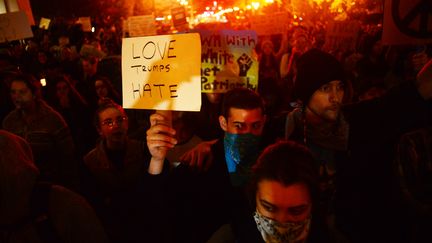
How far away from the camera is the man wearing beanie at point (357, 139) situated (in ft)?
8.06

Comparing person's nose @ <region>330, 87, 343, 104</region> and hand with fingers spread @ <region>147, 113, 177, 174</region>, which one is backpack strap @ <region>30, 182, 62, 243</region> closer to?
hand with fingers spread @ <region>147, 113, 177, 174</region>

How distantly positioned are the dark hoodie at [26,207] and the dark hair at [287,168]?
103cm

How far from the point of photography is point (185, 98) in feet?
7.59

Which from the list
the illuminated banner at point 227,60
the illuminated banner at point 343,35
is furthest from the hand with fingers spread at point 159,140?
the illuminated banner at point 343,35

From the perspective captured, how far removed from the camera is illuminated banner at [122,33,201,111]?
2.31m

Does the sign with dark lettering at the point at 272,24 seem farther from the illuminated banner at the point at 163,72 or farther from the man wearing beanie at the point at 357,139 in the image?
the illuminated banner at the point at 163,72

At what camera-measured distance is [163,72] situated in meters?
2.39

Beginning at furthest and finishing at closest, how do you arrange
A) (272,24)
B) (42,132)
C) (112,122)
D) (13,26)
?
1. (272,24)
2. (13,26)
3. (42,132)
4. (112,122)

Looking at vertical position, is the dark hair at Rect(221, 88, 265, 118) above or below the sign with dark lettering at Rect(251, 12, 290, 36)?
below

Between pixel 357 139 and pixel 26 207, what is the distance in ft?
7.33

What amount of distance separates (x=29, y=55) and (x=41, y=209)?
776 centimetres

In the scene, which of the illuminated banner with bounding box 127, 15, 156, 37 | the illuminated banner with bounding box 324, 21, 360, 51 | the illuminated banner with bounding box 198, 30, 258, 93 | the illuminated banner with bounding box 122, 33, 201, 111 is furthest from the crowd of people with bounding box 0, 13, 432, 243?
the illuminated banner with bounding box 127, 15, 156, 37

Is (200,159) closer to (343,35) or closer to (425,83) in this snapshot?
(425,83)

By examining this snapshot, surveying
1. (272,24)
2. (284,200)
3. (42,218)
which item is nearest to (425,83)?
(284,200)
